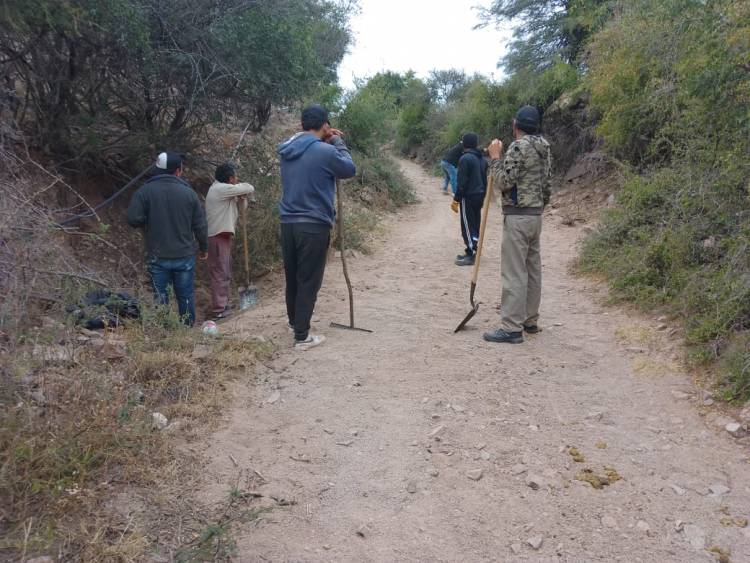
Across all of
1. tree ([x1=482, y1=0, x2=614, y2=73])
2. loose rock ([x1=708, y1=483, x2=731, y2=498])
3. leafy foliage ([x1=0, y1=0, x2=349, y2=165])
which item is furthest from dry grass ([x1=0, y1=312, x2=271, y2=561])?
tree ([x1=482, y1=0, x2=614, y2=73])

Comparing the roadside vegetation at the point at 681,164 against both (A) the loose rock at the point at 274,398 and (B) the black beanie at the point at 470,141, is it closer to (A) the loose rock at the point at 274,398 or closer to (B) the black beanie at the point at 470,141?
(B) the black beanie at the point at 470,141

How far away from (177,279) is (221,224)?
1.23 metres

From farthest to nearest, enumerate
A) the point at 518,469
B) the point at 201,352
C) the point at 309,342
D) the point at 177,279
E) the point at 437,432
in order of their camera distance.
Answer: the point at 177,279, the point at 309,342, the point at 201,352, the point at 437,432, the point at 518,469

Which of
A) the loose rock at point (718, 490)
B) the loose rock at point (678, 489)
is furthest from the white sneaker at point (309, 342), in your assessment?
the loose rock at point (718, 490)

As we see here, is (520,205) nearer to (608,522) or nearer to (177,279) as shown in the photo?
(608,522)

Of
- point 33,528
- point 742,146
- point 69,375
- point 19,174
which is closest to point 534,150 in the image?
point 742,146

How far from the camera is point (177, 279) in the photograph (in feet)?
19.1

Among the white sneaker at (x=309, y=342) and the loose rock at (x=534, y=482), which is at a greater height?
the white sneaker at (x=309, y=342)

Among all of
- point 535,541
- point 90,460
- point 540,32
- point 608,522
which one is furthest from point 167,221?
point 540,32

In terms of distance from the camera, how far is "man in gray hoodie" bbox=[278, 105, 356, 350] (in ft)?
15.6

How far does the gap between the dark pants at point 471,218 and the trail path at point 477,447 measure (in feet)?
8.26

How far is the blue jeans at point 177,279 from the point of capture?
5.68m

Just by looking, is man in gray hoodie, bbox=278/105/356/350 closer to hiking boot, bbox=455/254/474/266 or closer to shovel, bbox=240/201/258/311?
shovel, bbox=240/201/258/311

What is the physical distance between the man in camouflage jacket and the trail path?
1.02ft
